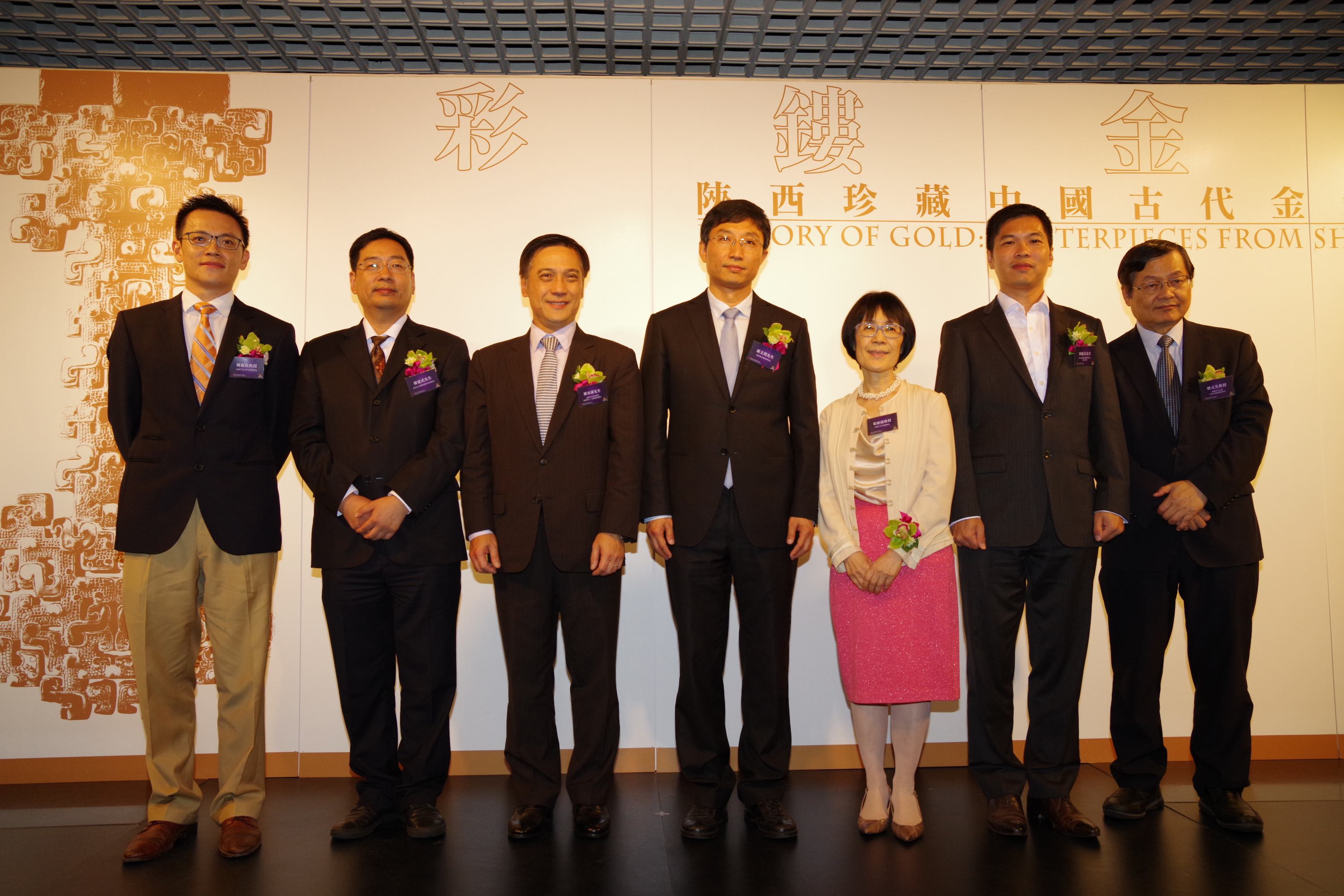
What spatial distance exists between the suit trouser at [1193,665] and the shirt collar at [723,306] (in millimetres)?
1655

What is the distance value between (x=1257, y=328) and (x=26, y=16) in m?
5.83

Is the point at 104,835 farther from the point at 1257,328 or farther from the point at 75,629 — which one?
the point at 1257,328

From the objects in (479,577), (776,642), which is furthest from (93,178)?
(776,642)

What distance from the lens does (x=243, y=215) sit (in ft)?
12.9

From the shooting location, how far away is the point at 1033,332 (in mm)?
3129

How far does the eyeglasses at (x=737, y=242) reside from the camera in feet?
10.0

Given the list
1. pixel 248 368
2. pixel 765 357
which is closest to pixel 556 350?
pixel 765 357

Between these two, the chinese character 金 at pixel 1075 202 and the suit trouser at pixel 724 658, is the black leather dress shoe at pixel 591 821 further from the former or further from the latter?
the chinese character 金 at pixel 1075 202

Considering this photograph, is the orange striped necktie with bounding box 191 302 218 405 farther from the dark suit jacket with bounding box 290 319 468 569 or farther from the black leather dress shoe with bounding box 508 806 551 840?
the black leather dress shoe with bounding box 508 806 551 840

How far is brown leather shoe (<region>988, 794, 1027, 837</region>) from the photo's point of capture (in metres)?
2.88

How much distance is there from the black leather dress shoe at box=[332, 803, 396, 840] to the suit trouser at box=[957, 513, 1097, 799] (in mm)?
2024

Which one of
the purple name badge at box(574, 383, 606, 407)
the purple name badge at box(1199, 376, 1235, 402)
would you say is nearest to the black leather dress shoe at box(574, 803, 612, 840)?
the purple name badge at box(574, 383, 606, 407)

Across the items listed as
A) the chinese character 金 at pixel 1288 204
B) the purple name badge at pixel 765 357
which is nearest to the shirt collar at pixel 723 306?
the purple name badge at pixel 765 357

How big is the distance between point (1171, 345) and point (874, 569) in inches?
58.1
